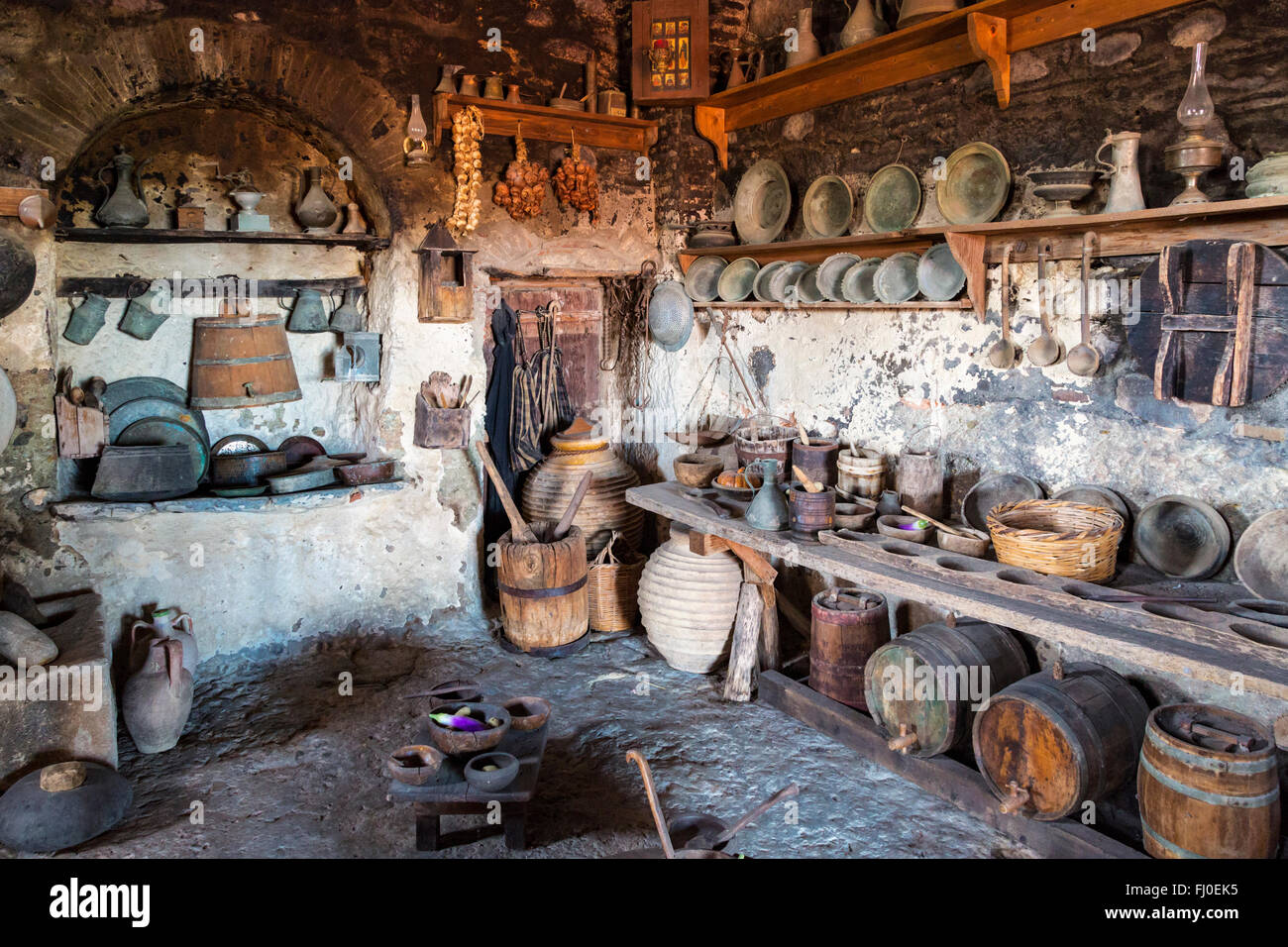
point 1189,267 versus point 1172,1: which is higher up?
point 1172,1

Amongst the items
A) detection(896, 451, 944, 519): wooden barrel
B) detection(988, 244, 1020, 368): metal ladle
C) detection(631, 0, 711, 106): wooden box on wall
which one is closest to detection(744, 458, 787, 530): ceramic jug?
detection(896, 451, 944, 519): wooden barrel

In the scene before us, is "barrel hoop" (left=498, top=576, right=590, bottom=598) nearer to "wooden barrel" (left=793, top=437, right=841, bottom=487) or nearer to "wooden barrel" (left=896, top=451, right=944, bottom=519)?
"wooden barrel" (left=793, top=437, right=841, bottom=487)

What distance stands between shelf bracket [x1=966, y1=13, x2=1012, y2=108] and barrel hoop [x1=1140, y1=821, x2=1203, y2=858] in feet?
9.08

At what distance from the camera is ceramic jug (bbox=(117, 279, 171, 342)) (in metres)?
4.40

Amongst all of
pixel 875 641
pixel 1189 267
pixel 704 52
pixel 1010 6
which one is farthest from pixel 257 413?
pixel 1189 267

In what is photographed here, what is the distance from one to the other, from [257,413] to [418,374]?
2.97 feet

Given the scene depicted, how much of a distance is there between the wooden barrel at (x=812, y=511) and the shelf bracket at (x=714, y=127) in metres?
2.42

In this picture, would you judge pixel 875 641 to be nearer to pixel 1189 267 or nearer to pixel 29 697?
pixel 1189 267

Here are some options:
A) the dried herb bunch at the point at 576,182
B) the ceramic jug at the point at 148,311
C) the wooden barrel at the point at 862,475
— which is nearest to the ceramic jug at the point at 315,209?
the ceramic jug at the point at 148,311

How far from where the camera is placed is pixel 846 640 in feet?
12.3

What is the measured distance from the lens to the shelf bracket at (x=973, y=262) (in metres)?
3.60

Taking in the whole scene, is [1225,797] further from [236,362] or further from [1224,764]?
[236,362]

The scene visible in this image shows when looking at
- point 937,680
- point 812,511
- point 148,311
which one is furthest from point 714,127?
point 937,680

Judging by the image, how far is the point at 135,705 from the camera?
3.61m
